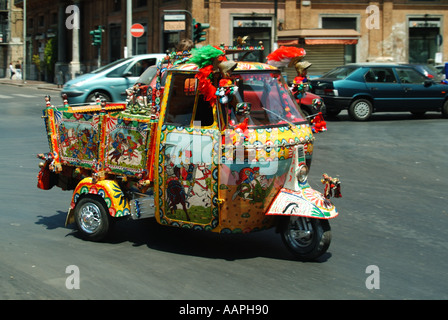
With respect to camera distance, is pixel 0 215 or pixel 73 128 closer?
pixel 73 128

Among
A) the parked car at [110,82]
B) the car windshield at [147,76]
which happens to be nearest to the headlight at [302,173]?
the car windshield at [147,76]

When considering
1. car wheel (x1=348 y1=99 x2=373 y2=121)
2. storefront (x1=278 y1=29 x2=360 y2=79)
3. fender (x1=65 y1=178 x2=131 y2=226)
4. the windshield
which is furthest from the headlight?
storefront (x1=278 y1=29 x2=360 y2=79)

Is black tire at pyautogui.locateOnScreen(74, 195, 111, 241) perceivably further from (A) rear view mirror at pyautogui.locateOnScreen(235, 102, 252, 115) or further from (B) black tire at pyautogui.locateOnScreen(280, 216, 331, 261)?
(A) rear view mirror at pyautogui.locateOnScreen(235, 102, 252, 115)

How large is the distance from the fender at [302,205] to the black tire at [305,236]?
146mm

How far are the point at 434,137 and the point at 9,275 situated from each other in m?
12.4

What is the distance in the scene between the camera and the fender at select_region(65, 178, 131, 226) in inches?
280

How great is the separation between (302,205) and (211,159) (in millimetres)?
955

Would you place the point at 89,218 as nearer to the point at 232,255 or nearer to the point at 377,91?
the point at 232,255

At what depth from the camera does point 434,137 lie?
16234 mm

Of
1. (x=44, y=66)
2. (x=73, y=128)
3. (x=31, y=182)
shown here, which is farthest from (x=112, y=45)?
(x=73, y=128)

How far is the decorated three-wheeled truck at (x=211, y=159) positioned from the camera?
251 inches

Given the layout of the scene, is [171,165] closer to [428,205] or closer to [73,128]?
[73,128]

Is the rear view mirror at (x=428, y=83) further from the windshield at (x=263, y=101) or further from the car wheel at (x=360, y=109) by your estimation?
the windshield at (x=263, y=101)

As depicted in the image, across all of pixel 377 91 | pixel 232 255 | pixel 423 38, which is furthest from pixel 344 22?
pixel 232 255
